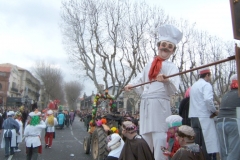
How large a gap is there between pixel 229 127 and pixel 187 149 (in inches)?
48.1

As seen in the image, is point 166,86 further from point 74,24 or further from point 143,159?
point 74,24

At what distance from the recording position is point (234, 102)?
3.88 metres

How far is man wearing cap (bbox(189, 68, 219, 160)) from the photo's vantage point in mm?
4141

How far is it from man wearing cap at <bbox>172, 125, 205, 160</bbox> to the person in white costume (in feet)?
2.59

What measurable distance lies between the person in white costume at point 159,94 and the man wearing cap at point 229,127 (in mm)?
812

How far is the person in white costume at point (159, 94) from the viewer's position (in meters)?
3.82

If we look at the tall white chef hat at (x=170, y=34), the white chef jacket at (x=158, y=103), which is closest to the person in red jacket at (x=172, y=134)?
the white chef jacket at (x=158, y=103)

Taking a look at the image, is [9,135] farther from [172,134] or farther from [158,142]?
[172,134]

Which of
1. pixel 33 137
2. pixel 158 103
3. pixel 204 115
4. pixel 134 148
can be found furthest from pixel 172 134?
pixel 33 137

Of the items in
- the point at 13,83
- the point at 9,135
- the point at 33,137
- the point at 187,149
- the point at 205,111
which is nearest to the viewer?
the point at 187,149

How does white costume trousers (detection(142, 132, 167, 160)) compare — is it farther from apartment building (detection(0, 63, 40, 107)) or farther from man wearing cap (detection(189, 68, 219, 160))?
apartment building (detection(0, 63, 40, 107))

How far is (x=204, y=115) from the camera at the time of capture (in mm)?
4242

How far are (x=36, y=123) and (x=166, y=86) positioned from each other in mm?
5372

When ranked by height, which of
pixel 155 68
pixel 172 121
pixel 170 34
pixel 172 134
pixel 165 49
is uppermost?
pixel 170 34
